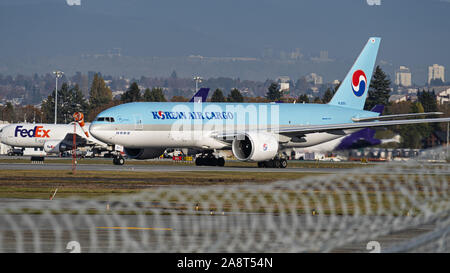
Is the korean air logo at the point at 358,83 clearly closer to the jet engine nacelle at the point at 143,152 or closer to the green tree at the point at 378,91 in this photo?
the jet engine nacelle at the point at 143,152

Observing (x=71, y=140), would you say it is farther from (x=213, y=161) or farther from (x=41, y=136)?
(x=213, y=161)

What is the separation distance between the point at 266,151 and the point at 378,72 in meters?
137

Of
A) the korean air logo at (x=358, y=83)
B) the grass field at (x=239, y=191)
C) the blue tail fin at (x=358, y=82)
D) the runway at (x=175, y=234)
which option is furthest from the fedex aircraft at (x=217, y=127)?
the runway at (x=175, y=234)

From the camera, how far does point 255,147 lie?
53.0 m

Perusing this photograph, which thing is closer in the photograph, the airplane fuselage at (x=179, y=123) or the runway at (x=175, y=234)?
the runway at (x=175, y=234)

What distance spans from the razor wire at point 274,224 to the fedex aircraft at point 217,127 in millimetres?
30492

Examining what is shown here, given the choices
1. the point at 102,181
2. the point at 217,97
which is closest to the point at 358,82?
the point at 102,181

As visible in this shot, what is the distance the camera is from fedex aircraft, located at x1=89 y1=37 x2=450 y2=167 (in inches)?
2158

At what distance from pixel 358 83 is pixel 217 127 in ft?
52.4

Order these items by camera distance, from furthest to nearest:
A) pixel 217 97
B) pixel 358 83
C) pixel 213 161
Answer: pixel 217 97 < pixel 358 83 < pixel 213 161

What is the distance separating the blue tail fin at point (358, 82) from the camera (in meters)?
64.9

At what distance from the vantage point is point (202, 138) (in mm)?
56031

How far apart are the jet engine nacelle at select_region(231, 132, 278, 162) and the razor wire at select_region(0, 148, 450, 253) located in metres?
→ 28.6

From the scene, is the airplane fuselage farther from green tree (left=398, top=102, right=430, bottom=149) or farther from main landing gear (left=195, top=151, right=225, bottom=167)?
green tree (left=398, top=102, right=430, bottom=149)
